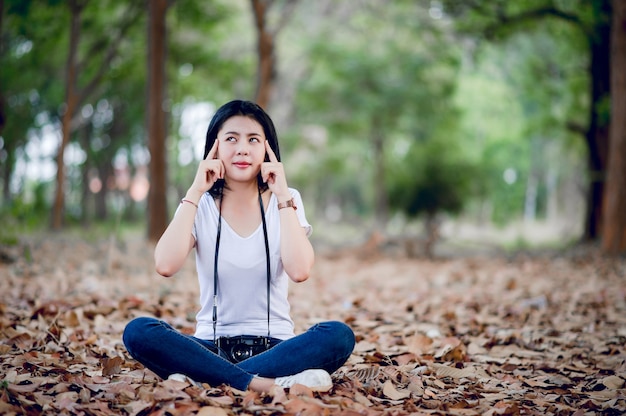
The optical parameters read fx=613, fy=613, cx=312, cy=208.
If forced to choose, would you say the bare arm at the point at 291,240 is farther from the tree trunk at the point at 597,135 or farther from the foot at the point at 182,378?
the tree trunk at the point at 597,135

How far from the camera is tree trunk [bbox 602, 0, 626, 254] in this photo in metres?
9.84

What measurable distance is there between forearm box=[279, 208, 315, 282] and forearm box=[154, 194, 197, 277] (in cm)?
45

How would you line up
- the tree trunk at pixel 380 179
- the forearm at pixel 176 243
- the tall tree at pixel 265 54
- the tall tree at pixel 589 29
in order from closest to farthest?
the forearm at pixel 176 243 < the tall tree at pixel 265 54 < the tall tree at pixel 589 29 < the tree trunk at pixel 380 179

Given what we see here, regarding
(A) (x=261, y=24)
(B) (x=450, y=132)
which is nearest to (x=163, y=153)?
(A) (x=261, y=24)

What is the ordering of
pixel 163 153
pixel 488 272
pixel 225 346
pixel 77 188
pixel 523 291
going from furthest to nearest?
pixel 77 188 → pixel 163 153 → pixel 488 272 → pixel 523 291 → pixel 225 346

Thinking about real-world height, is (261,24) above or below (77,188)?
above

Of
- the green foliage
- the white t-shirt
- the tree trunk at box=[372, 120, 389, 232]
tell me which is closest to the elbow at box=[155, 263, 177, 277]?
the white t-shirt

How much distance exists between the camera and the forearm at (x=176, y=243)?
2949 mm

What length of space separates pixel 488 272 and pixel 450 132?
14937 mm

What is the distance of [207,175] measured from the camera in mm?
3035

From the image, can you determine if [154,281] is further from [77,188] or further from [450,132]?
[77,188]

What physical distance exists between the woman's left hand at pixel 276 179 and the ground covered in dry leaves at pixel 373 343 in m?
0.92

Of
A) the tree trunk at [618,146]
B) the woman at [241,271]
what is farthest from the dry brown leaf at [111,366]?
the tree trunk at [618,146]

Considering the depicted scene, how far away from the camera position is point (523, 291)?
22.3 feet
